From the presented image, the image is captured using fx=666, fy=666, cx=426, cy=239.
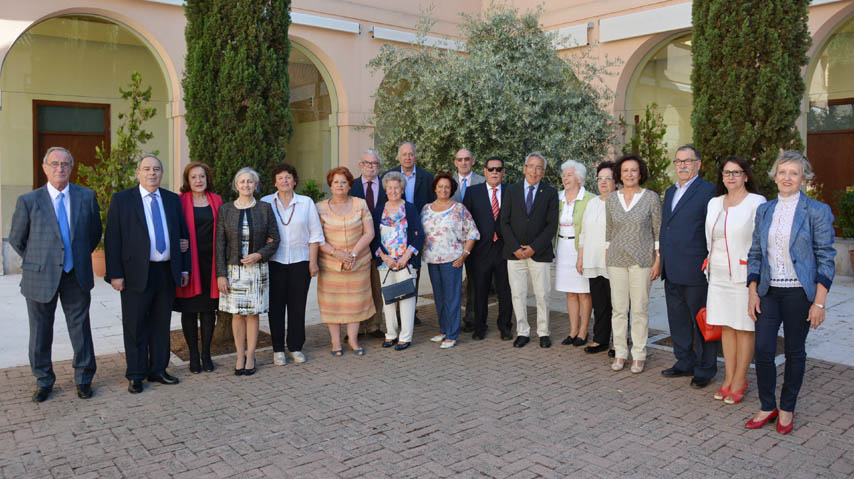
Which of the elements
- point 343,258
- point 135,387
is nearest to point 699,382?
point 343,258

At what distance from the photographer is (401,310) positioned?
22.4ft

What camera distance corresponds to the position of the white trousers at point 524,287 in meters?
6.81

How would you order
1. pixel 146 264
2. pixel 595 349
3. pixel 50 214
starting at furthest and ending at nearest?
pixel 595 349 < pixel 146 264 < pixel 50 214

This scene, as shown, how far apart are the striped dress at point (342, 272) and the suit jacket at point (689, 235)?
9.16ft

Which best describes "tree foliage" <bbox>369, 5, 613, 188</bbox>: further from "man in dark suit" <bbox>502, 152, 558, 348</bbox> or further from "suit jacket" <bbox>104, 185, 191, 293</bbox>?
"suit jacket" <bbox>104, 185, 191, 293</bbox>

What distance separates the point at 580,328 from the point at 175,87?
8.83 m

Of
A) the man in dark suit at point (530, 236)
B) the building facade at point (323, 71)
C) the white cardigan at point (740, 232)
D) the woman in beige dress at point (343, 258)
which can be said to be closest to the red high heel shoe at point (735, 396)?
the white cardigan at point (740, 232)

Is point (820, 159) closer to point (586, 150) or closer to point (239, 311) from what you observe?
point (586, 150)

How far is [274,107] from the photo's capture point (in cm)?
709

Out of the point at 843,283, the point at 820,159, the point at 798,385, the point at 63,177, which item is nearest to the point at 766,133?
the point at 798,385

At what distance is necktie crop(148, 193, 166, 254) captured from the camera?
17.7 ft

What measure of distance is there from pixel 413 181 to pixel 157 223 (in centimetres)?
290

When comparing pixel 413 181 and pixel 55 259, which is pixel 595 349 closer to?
pixel 413 181

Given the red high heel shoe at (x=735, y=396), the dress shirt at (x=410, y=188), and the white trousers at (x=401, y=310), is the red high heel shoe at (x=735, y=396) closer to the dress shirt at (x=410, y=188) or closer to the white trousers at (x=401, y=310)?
the white trousers at (x=401, y=310)
